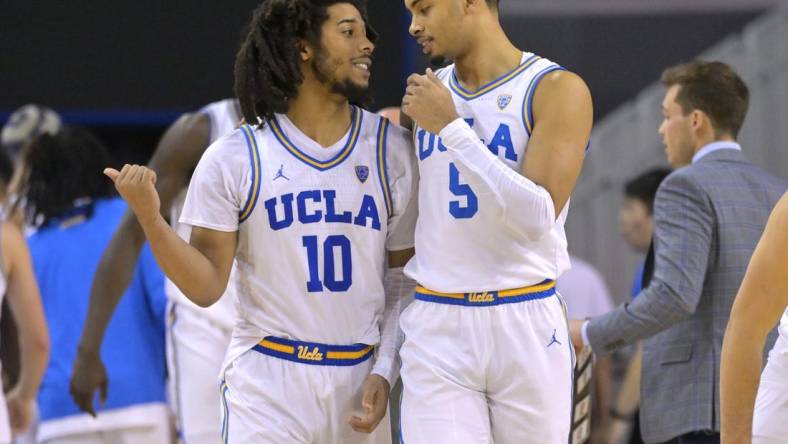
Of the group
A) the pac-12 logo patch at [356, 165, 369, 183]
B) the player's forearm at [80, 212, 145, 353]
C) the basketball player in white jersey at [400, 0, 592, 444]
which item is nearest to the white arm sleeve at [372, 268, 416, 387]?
the basketball player in white jersey at [400, 0, 592, 444]

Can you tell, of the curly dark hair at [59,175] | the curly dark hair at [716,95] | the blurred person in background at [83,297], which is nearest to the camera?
the curly dark hair at [716,95]

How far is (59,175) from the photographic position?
6598 mm

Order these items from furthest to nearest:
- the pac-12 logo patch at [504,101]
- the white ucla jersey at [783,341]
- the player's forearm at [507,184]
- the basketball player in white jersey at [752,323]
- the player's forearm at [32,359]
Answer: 1. the player's forearm at [32,359]
2. the pac-12 logo patch at [504,101]
3. the player's forearm at [507,184]
4. the white ucla jersey at [783,341]
5. the basketball player in white jersey at [752,323]

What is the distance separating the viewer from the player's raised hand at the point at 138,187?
3994 mm

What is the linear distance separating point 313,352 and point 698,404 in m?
→ 1.61

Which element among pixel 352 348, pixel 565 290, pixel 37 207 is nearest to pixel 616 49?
pixel 565 290

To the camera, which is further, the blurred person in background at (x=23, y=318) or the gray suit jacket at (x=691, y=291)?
the blurred person in background at (x=23, y=318)

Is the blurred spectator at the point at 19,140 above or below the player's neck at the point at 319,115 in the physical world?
below

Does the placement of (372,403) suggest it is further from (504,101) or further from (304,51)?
(304,51)

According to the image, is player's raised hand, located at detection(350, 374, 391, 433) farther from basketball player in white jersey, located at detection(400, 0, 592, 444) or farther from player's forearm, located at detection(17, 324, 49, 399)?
player's forearm, located at detection(17, 324, 49, 399)

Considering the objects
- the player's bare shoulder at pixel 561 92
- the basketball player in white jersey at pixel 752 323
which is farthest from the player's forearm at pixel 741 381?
the player's bare shoulder at pixel 561 92

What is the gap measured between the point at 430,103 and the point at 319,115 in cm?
54

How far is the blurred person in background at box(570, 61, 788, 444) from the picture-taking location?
507cm

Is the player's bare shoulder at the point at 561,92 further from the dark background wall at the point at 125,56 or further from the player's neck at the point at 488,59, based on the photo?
the dark background wall at the point at 125,56
